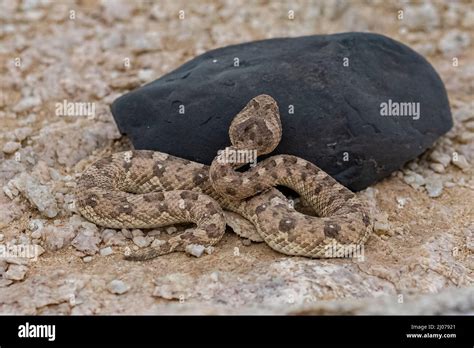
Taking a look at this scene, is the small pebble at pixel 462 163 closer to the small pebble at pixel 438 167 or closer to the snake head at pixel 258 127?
the small pebble at pixel 438 167

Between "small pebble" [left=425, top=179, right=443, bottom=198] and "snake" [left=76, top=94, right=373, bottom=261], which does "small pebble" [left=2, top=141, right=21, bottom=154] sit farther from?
"small pebble" [left=425, top=179, right=443, bottom=198]

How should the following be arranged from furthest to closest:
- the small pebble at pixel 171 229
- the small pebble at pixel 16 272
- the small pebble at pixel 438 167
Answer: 1. the small pebble at pixel 438 167
2. the small pebble at pixel 171 229
3. the small pebble at pixel 16 272

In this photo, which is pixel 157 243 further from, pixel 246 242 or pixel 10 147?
pixel 10 147

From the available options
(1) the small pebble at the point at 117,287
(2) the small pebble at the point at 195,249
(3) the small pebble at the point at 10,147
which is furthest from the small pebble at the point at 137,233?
(3) the small pebble at the point at 10,147

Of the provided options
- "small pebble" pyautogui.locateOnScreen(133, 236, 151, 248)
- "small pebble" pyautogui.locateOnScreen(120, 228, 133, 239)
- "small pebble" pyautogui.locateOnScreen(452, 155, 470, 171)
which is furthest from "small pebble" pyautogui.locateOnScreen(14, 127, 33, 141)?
"small pebble" pyautogui.locateOnScreen(452, 155, 470, 171)
